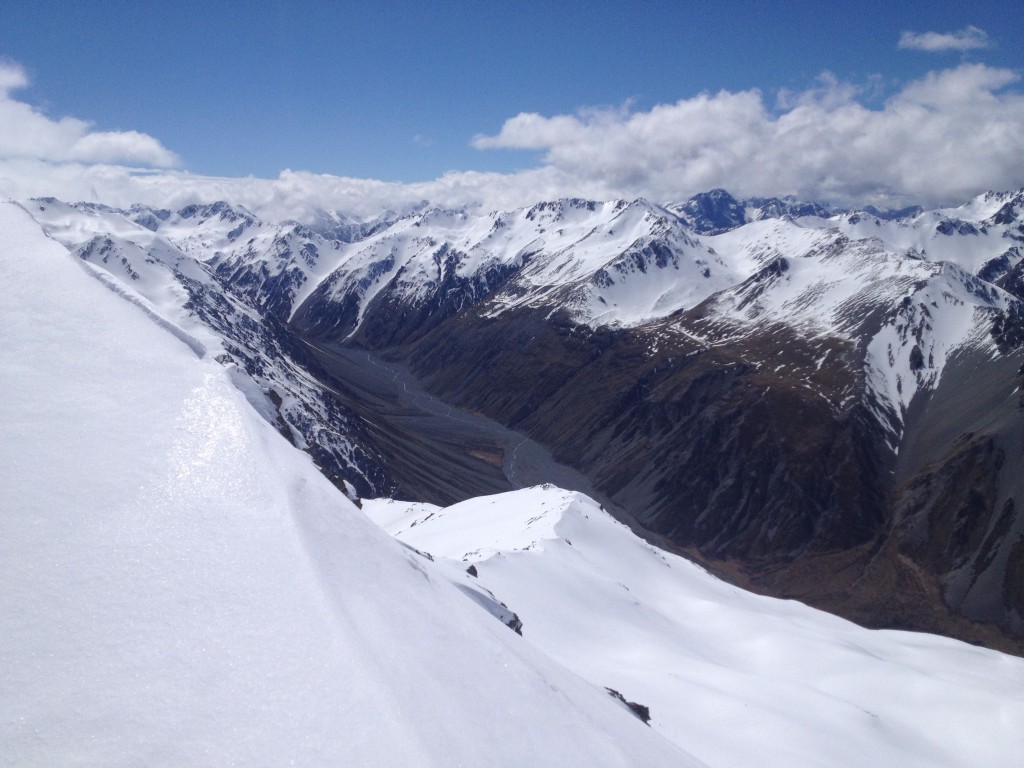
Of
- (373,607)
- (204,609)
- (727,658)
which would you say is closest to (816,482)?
(727,658)

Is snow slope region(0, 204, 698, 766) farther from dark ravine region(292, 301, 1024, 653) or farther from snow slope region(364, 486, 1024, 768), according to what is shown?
dark ravine region(292, 301, 1024, 653)

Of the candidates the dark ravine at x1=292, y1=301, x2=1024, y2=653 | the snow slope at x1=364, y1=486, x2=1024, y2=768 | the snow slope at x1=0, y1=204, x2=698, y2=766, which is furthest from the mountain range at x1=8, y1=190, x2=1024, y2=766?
the dark ravine at x1=292, y1=301, x2=1024, y2=653

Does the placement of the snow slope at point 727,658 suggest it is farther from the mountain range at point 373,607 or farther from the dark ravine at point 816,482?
the dark ravine at point 816,482

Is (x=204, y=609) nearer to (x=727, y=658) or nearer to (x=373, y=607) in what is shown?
(x=373, y=607)

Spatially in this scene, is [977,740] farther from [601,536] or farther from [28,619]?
[28,619]

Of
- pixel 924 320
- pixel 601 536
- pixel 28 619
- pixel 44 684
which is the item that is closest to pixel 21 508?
pixel 28 619

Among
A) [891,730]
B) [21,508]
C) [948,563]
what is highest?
[948,563]
